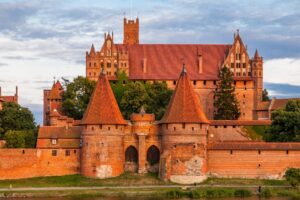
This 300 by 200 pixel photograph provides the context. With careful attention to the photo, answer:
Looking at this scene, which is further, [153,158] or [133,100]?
[133,100]

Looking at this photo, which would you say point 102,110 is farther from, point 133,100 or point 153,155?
point 133,100

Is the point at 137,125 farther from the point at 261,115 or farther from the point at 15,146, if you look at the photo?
the point at 261,115

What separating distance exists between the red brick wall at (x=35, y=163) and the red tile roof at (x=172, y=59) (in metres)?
28.2

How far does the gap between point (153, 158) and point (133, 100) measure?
15488mm

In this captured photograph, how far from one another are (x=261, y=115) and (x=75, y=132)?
1209 inches

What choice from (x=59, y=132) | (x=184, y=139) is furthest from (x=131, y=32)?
(x=184, y=139)

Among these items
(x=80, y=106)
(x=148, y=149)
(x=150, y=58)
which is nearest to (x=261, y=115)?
(x=150, y=58)

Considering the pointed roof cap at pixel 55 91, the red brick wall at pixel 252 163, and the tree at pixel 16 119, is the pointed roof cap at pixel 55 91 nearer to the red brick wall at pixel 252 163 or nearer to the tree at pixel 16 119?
the tree at pixel 16 119

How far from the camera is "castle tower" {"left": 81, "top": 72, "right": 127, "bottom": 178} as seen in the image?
67750 millimetres

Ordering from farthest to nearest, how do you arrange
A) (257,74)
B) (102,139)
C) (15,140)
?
(257,74) < (15,140) < (102,139)

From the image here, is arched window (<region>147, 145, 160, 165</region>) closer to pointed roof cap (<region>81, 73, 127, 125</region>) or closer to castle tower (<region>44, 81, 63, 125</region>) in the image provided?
pointed roof cap (<region>81, 73, 127, 125</region>)

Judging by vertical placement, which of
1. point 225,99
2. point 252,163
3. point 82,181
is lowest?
point 82,181

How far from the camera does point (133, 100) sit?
85.5 metres

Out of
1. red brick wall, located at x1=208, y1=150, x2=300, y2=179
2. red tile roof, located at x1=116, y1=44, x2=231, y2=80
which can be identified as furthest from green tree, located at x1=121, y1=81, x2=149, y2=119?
red brick wall, located at x1=208, y1=150, x2=300, y2=179
